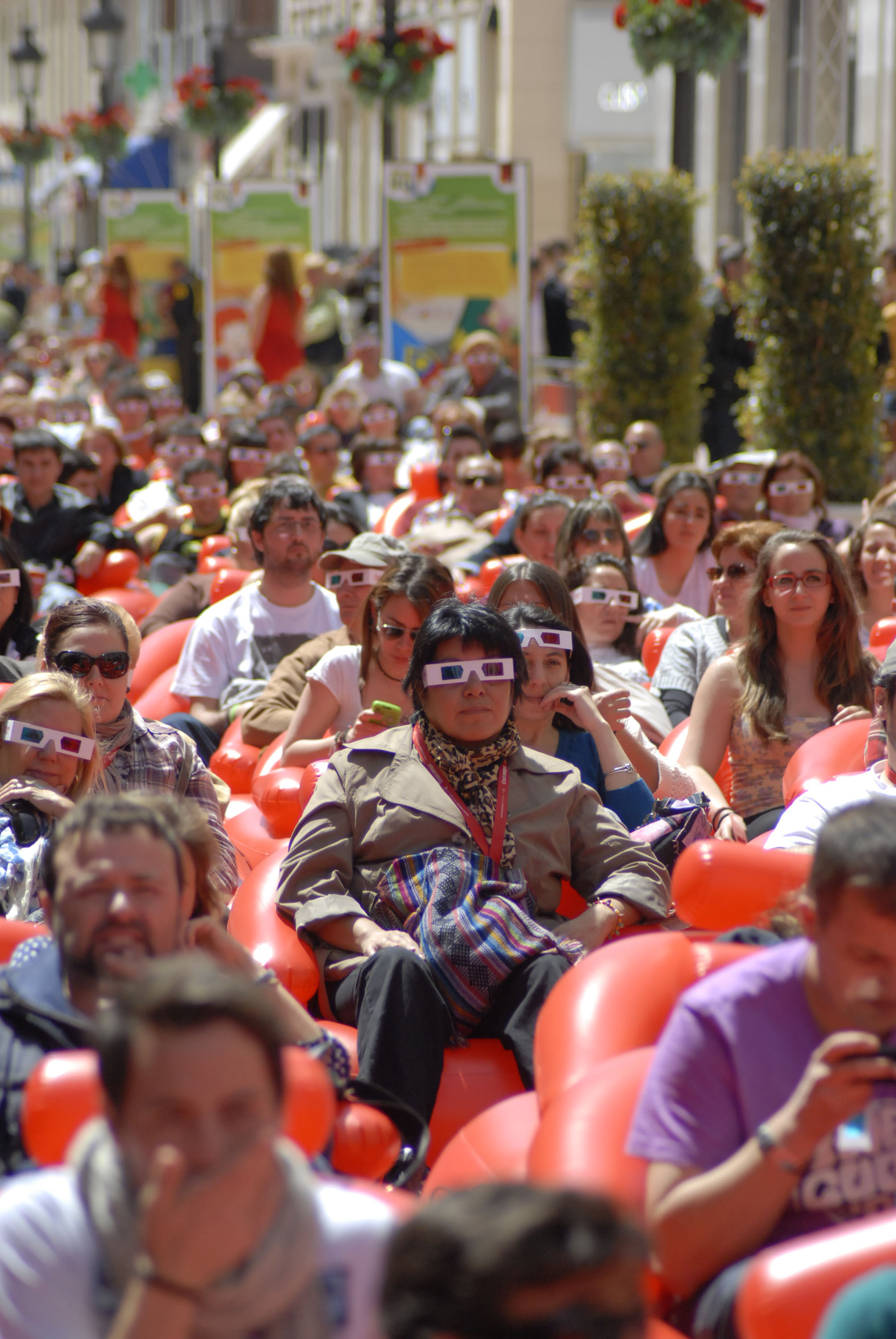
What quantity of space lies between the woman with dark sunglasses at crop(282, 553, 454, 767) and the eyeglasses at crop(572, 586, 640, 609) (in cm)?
101

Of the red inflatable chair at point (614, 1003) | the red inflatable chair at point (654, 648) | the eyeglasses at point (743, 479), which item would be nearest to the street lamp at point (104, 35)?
the eyeglasses at point (743, 479)

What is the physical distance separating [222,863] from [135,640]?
67cm

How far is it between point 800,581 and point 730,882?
5.36ft

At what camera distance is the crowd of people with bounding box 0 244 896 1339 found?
5.78ft

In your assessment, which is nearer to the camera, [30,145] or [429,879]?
[429,879]

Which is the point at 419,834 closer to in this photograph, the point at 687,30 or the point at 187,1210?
the point at 187,1210

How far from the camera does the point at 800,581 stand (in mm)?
4723

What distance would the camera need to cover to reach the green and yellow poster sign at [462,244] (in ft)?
39.9

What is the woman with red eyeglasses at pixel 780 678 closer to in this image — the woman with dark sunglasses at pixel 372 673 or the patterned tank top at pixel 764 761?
the patterned tank top at pixel 764 761

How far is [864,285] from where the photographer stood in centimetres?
1007

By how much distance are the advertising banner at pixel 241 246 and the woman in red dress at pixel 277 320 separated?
0.51 feet

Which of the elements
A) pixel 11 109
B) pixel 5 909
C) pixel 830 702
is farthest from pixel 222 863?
pixel 11 109

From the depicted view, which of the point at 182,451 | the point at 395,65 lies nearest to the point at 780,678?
the point at 182,451

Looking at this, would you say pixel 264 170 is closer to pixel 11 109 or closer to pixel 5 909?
pixel 11 109
